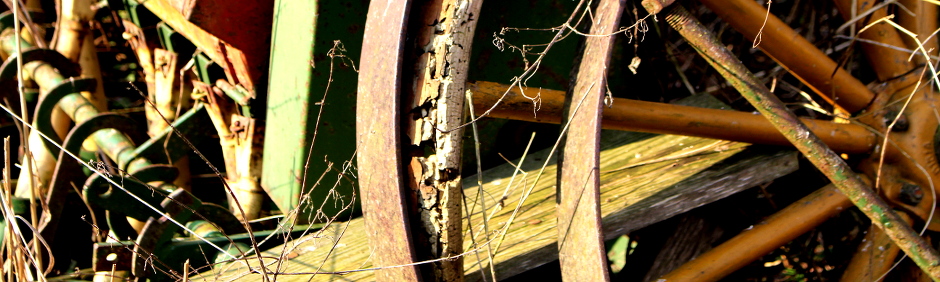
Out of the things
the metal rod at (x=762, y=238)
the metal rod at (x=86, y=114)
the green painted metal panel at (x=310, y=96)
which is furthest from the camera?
the metal rod at (x=86, y=114)

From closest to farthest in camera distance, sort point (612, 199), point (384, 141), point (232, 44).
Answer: point (384, 141), point (612, 199), point (232, 44)

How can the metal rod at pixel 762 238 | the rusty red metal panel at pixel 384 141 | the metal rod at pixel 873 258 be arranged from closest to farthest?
the rusty red metal panel at pixel 384 141 → the metal rod at pixel 762 238 → the metal rod at pixel 873 258

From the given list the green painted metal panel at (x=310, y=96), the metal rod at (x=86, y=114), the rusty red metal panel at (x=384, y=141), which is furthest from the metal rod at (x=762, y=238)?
the metal rod at (x=86, y=114)

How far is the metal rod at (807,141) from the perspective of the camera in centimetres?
134

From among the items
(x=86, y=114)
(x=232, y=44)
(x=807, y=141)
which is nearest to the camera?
(x=807, y=141)

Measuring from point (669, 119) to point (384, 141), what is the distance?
0.67 m

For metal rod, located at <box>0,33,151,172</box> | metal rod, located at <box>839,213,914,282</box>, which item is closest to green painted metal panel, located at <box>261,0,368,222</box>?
metal rod, located at <box>0,33,151,172</box>

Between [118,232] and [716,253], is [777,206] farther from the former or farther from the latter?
[118,232]

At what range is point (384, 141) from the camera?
123 cm

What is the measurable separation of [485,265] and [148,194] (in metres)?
1.08

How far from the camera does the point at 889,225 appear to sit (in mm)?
1388

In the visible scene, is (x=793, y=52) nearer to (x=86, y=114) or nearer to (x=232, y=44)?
(x=232, y=44)

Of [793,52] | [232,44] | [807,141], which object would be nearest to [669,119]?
[807,141]

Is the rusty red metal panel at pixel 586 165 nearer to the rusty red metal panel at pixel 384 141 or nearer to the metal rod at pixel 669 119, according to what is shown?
the metal rod at pixel 669 119
